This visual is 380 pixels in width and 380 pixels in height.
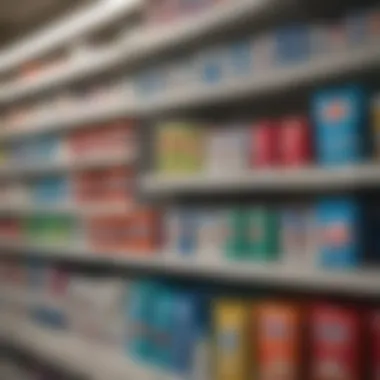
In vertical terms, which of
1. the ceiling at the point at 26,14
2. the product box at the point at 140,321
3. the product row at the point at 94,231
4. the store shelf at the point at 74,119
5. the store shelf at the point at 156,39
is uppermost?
the ceiling at the point at 26,14

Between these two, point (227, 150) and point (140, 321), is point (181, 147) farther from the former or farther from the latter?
point (140, 321)

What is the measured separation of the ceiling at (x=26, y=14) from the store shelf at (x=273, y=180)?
7.47 feet

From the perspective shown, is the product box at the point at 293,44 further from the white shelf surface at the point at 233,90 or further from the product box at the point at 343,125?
the product box at the point at 343,125

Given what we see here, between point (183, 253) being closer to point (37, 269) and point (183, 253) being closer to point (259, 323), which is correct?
point (259, 323)

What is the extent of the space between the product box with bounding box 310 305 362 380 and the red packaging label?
0.04 metres

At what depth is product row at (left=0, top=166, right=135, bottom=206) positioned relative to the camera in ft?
10.7

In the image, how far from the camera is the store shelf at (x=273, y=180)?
198 cm

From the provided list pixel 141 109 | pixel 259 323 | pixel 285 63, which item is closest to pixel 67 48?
pixel 141 109

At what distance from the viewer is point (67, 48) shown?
400cm

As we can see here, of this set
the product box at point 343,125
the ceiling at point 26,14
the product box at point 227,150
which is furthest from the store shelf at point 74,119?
the product box at point 343,125

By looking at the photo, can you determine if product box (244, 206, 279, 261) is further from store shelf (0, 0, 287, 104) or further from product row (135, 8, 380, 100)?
store shelf (0, 0, 287, 104)

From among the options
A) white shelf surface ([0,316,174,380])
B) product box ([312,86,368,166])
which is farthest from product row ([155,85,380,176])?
white shelf surface ([0,316,174,380])

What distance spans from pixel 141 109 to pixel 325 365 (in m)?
1.50

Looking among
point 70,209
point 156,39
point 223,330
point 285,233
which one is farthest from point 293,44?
point 70,209
